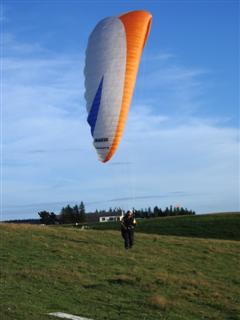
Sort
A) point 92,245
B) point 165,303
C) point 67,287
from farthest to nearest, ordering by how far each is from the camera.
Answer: point 92,245 < point 67,287 < point 165,303

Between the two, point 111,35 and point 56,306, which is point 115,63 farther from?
point 56,306

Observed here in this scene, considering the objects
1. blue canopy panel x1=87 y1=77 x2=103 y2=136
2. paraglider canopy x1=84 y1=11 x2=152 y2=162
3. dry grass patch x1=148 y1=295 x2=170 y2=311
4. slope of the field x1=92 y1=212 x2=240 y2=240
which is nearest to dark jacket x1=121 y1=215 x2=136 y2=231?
paraglider canopy x1=84 y1=11 x2=152 y2=162

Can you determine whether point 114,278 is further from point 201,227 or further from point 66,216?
point 66,216

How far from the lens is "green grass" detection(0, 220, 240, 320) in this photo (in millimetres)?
16781

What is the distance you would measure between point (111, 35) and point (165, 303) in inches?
514

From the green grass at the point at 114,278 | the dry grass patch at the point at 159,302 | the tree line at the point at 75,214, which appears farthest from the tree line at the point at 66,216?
the dry grass patch at the point at 159,302

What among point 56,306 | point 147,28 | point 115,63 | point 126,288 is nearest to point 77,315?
point 56,306

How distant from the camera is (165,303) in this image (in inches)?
709

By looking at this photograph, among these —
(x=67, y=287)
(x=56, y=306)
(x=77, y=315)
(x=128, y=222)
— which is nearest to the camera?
(x=77, y=315)

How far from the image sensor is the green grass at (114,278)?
16.8 meters

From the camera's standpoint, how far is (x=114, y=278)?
858 inches

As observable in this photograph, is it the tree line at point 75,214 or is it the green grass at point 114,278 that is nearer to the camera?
the green grass at point 114,278

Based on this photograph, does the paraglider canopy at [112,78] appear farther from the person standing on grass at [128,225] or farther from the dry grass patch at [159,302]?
the dry grass patch at [159,302]

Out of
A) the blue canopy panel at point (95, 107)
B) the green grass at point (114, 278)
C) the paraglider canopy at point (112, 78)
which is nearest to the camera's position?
the green grass at point (114, 278)
